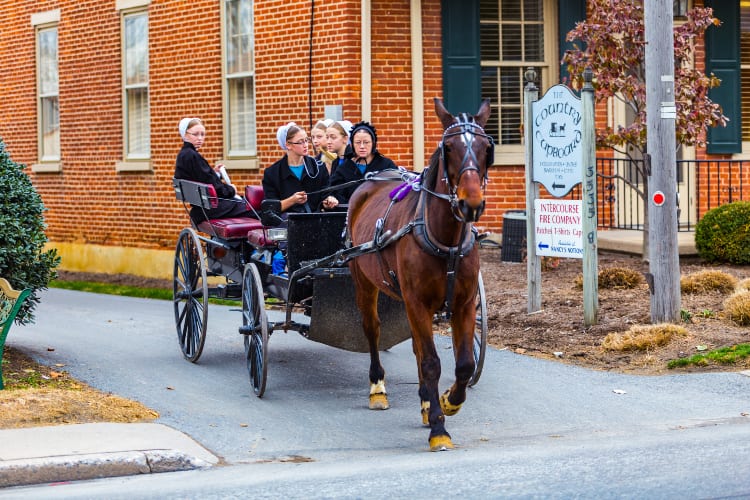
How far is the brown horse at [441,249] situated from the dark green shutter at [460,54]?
8351mm

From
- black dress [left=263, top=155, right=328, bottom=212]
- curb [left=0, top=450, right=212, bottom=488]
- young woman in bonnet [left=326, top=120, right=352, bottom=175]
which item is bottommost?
curb [left=0, top=450, right=212, bottom=488]

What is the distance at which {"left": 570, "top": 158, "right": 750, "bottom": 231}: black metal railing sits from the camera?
17.4m

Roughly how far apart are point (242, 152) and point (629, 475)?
491 inches

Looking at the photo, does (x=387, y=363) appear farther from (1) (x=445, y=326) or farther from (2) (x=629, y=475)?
(2) (x=629, y=475)

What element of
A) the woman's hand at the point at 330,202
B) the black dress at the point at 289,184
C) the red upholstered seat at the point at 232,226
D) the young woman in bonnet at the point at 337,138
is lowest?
the red upholstered seat at the point at 232,226

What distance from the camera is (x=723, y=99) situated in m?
18.0

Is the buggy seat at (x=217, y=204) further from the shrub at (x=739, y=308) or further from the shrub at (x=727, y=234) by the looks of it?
the shrub at (x=727, y=234)

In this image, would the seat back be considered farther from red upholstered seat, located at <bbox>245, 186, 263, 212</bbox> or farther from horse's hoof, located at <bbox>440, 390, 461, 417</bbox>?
horse's hoof, located at <bbox>440, 390, 461, 417</bbox>

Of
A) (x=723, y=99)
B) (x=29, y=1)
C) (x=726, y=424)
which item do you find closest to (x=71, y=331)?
(x=726, y=424)

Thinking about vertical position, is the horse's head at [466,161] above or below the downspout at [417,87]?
below

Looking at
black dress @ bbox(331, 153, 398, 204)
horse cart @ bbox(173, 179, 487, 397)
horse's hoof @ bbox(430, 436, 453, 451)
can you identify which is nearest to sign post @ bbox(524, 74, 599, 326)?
horse cart @ bbox(173, 179, 487, 397)

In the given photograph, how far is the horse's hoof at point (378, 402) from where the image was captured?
9.55 metres

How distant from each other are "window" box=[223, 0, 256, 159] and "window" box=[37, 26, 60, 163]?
5330 mm

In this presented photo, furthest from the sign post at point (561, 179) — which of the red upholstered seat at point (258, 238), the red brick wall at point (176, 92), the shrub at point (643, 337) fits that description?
the red brick wall at point (176, 92)
